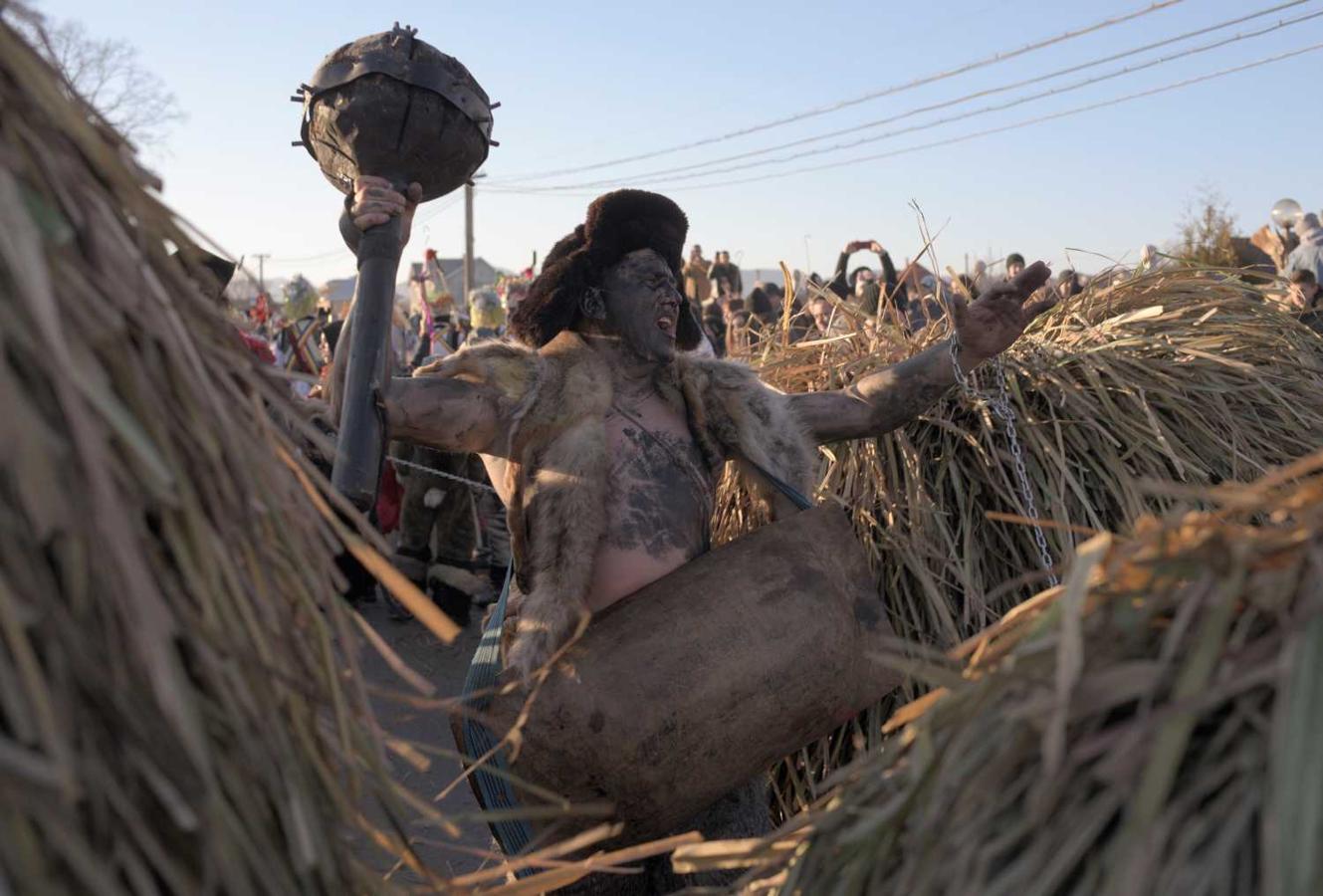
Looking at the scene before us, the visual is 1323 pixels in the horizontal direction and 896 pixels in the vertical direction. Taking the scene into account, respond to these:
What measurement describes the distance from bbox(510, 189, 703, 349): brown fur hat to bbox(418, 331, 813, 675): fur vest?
7 centimetres

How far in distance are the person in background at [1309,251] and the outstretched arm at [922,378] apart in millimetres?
5192

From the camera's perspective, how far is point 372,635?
1350 mm

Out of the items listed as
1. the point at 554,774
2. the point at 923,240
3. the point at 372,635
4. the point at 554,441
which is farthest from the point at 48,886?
the point at 923,240

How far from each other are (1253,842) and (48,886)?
90 cm

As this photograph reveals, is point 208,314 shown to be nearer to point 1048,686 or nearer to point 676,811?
point 1048,686

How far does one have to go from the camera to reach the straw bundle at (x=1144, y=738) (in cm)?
95

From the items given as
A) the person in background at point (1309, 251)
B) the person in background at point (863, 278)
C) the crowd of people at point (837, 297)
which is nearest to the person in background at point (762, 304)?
the crowd of people at point (837, 297)

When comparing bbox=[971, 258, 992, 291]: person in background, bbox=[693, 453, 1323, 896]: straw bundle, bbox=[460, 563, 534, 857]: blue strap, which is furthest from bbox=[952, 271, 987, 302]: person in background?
bbox=[693, 453, 1323, 896]: straw bundle

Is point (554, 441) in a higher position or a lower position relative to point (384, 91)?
lower

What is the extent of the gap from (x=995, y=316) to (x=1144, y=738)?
7.77ft

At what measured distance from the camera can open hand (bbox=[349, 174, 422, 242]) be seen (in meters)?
2.76

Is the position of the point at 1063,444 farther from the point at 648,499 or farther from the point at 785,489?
the point at 648,499

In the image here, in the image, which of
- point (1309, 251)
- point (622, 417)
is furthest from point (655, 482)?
point (1309, 251)

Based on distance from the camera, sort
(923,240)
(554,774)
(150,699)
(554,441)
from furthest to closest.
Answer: (923,240) → (554,441) → (554,774) → (150,699)
